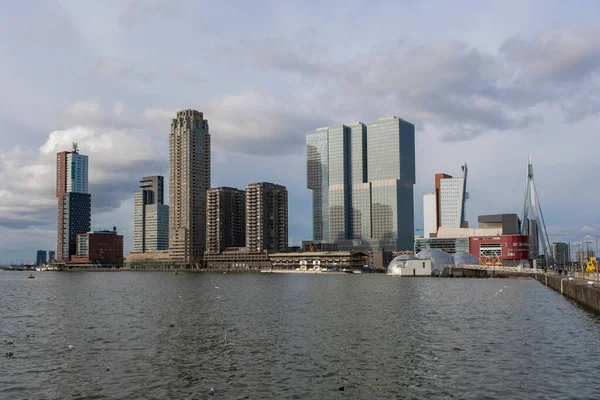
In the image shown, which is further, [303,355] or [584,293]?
[584,293]

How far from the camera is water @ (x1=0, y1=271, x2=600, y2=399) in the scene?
40.0 meters

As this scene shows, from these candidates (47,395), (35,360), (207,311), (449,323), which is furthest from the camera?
(207,311)

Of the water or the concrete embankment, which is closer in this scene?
the water

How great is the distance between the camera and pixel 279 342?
59.2 meters

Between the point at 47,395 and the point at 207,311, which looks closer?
the point at 47,395

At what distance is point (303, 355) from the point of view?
2050 inches

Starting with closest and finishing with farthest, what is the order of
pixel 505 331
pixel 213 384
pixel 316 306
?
pixel 213 384 → pixel 505 331 → pixel 316 306

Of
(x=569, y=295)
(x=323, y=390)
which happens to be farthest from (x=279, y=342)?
(x=569, y=295)

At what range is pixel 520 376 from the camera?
43219mm

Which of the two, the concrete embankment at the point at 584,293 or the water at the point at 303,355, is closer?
the water at the point at 303,355

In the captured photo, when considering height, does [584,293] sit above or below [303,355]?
above

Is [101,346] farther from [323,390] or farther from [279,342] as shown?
[323,390]

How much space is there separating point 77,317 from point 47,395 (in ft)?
161

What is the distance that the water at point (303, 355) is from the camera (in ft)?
131
